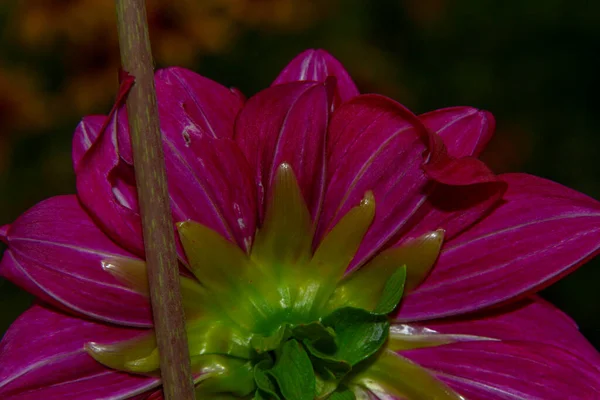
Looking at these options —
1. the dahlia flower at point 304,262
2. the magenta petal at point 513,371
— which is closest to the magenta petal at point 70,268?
the dahlia flower at point 304,262

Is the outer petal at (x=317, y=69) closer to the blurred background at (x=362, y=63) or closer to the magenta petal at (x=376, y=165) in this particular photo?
the magenta petal at (x=376, y=165)

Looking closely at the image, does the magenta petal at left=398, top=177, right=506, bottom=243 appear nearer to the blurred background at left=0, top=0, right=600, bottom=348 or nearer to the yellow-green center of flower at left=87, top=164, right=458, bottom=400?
the yellow-green center of flower at left=87, top=164, right=458, bottom=400

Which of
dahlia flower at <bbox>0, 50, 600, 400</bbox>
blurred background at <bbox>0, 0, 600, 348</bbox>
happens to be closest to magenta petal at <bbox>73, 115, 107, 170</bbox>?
dahlia flower at <bbox>0, 50, 600, 400</bbox>

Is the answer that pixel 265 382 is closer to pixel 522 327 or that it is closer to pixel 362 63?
pixel 522 327

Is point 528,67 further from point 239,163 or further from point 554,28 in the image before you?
point 239,163

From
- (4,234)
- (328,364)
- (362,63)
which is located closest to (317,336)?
(328,364)

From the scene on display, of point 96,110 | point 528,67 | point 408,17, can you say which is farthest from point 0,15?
point 528,67
